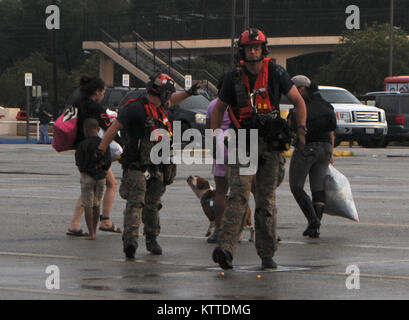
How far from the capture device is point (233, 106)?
32.1 feet

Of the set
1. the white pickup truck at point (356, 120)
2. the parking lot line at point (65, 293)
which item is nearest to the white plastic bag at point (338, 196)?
the parking lot line at point (65, 293)

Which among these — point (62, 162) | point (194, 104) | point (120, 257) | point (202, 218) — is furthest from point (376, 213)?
point (194, 104)

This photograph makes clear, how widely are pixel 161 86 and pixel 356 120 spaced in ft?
83.1

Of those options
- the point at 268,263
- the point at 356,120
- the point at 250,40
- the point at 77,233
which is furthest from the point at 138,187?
the point at 356,120

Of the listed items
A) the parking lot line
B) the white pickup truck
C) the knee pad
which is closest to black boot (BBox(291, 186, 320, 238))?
the knee pad

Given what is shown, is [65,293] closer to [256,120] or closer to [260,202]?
[260,202]

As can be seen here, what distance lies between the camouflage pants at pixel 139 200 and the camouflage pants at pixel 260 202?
128 centimetres

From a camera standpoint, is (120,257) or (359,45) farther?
(359,45)

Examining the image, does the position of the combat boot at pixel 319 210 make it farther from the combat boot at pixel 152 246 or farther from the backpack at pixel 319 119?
the combat boot at pixel 152 246

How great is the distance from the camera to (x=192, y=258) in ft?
35.5

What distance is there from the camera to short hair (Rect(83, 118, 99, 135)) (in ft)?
41.3

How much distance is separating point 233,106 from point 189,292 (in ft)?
6.25

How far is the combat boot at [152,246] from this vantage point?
11062 millimetres

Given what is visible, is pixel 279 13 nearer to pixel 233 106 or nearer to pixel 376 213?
pixel 376 213
